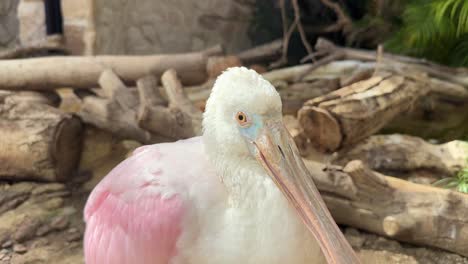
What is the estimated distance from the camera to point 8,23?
764cm

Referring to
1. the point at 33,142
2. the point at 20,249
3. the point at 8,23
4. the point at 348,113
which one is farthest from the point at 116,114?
the point at 8,23

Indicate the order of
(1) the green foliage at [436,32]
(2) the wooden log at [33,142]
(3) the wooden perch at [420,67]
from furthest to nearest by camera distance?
(1) the green foliage at [436,32]
(3) the wooden perch at [420,67]
(2) the wooden log at [33,142]

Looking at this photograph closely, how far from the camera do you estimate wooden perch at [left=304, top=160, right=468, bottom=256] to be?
245cm

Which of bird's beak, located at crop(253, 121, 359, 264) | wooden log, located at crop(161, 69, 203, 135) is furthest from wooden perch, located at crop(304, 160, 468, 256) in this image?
bird's beak, located at crop(253, 121, 359, 264)

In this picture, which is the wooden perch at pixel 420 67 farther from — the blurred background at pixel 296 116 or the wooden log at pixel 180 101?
the wooden log at pixel 180 101

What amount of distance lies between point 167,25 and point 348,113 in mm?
3707

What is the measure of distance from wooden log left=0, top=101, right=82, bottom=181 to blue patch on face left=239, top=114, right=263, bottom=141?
1993 mm

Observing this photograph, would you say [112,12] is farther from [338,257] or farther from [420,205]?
[338,257]

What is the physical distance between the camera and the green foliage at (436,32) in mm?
4520

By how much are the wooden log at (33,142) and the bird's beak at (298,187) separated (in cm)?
204

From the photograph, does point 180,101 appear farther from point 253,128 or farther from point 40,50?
point 40,50

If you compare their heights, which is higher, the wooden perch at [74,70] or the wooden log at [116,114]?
the wooden perch at [74,70]

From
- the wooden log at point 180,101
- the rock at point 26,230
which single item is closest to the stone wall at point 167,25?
the wooden log at point 180,101

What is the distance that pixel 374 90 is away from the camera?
349 centimetres
